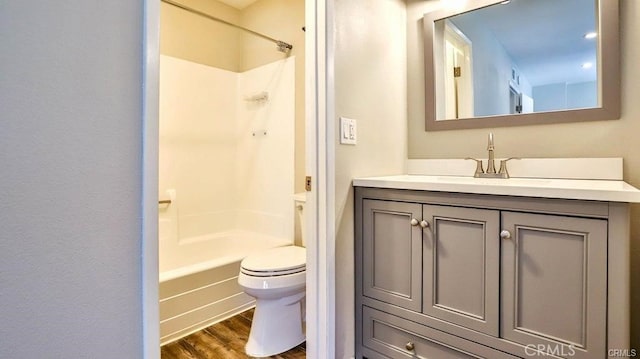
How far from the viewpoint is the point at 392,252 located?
143cm

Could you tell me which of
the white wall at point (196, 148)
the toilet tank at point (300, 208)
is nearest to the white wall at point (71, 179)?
the toilet tank at point (300, 208)

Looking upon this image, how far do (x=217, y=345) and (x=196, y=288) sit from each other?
369 mm

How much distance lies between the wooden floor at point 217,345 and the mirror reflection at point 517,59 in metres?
1.68

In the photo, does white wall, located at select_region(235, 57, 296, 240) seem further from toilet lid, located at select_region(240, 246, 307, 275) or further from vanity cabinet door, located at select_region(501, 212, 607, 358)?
vanity cabinet door, located at select_region(501, 212, 607, 358)

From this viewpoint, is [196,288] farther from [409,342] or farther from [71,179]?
[71,179]

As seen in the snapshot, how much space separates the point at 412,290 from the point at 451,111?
3.32ft

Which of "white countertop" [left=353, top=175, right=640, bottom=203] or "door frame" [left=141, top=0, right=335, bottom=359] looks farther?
"door frame" [left=141, top=0, right=335, bottom=359]

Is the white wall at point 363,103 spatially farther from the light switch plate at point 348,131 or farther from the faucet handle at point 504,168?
the faucet handle at point 504,168

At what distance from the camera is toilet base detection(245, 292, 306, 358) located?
174cm

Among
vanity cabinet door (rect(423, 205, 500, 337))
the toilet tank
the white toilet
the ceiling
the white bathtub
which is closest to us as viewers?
vanity cabinet door (rect(423, 205, 500, 337))

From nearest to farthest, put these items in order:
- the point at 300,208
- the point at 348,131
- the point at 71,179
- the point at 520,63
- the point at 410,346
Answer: the point at 71,179 → the point at 410,346 → the point at 348,131 → the point at 520,63 → the point at 300,208

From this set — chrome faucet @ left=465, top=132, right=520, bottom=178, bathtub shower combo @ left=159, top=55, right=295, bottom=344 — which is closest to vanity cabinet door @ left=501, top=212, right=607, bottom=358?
chrome faucet @ left=465, top=132, right=520, bottom=178

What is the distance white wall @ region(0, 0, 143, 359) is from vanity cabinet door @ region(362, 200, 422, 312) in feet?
3.25

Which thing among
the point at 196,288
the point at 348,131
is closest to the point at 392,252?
the point at 348,131
